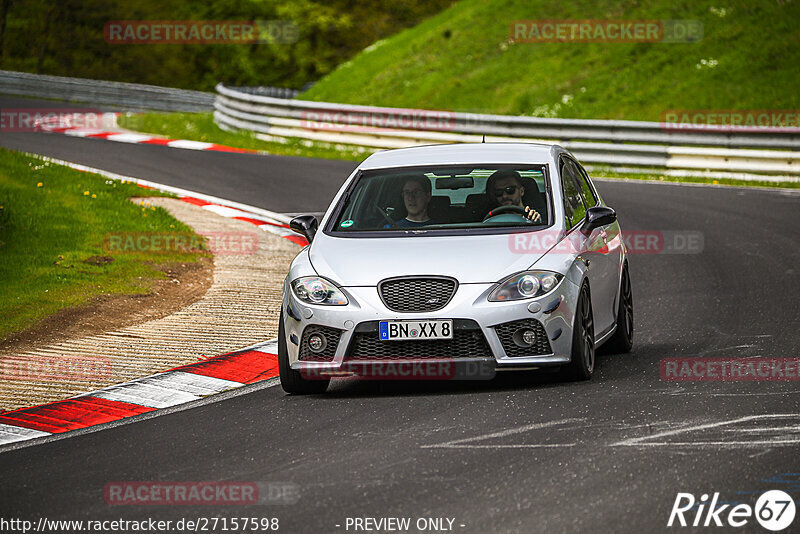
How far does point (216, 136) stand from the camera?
3008 cm

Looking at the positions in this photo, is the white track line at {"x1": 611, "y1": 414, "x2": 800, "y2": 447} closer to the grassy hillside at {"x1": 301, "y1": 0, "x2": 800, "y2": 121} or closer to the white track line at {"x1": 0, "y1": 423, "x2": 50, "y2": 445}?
the white track line at {"x1": 0, "y1": 423, "x2": 50, "y2": 445}

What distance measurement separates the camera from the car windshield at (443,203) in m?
9.07

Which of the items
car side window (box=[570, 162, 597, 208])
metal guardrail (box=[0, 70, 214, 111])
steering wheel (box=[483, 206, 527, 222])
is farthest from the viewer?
metal guardrail (box=[0, 70, 214, 111])

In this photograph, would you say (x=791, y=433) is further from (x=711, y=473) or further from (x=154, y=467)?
(x=154, y=467)

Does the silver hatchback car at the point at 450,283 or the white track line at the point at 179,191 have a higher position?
the silver hatchback car at the point at 450,283

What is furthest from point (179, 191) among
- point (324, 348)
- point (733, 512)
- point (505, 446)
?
point (733, 512)

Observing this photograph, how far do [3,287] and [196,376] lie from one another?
393 cm

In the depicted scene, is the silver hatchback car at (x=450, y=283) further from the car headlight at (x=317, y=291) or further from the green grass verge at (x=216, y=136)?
the green grass verge at (x=216, y=136)

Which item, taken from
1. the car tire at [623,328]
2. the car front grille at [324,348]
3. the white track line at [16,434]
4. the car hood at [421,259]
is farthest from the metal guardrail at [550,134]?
the white track line at [16,434]

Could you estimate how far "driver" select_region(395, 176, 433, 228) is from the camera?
9.23 m

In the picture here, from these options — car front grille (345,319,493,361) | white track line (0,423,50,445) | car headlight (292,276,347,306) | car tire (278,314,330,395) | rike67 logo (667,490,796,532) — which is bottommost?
white track line (0,423,50,445)

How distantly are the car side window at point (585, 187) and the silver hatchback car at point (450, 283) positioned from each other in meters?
0.75

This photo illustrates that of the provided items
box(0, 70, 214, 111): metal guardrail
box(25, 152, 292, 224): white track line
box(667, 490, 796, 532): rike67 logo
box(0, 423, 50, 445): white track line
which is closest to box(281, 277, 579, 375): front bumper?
box(0, 423, 50, 445): white track line

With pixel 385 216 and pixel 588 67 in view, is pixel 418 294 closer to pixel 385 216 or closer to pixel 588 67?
pixel 385 216
